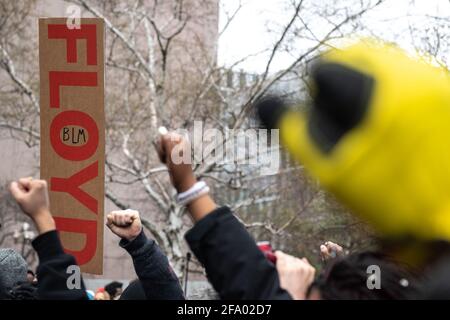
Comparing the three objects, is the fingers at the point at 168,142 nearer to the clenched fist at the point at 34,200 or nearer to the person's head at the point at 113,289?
the clenched fist at the point at 34,200

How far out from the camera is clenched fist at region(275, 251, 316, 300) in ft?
5.99

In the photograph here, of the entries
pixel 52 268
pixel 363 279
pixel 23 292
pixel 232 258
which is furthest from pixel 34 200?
pixel 23 292

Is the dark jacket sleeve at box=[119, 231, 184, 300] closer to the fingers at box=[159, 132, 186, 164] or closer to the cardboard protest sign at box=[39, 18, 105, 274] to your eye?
the cardboard protest sign at box=[39, 18, 105, 274]

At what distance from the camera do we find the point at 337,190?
5.10 ft

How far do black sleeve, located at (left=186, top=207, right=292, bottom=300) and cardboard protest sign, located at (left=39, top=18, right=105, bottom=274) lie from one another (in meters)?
1.86

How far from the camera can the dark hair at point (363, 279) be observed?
1.65m

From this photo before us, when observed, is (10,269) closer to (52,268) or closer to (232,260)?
(52,268)

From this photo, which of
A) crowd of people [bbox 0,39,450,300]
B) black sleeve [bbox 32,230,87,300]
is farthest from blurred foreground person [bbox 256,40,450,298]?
black sleeve [bbox 32,230,87,300]

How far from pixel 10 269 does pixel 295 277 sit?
1983mm

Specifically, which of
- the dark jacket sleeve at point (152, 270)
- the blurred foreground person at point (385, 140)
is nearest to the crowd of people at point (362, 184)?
the blurred foreground person at point (385, 140)

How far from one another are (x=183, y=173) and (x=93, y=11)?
14.6 m

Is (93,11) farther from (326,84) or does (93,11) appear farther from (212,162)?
(326,84)

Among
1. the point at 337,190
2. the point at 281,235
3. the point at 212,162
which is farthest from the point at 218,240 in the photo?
the point at 281,235
